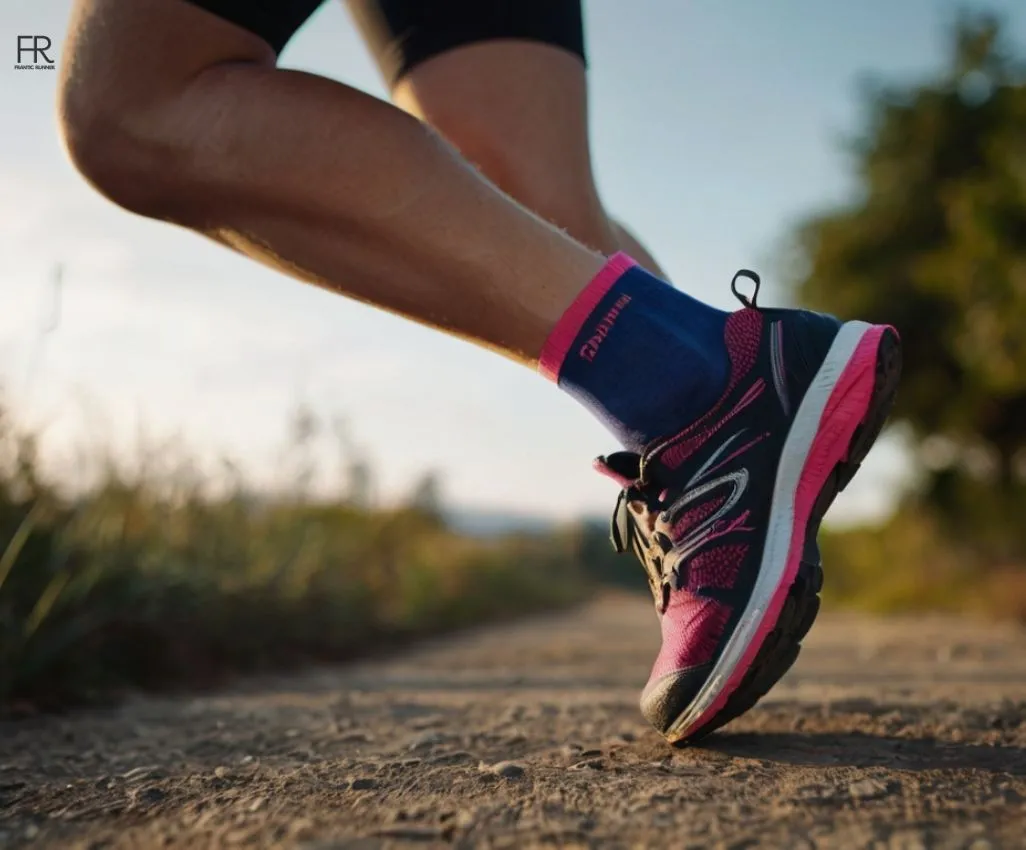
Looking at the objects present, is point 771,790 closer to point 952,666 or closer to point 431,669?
point 952,666

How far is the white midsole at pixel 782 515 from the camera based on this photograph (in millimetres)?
1202

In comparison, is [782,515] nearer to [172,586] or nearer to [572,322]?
[572,322]

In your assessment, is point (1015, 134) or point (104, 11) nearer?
point (104, 11)

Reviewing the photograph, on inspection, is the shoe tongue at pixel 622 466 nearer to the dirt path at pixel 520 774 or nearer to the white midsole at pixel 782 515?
the white midsole at pixel 782 515

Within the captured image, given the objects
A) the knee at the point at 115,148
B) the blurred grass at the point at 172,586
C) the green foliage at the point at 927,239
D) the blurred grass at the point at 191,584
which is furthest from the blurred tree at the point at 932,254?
the knee at the point at 115,148

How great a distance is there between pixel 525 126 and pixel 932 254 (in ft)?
34.0

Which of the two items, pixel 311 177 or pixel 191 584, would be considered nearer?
pixel 311 177

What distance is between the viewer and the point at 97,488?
3.15 meters

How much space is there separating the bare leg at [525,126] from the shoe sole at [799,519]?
47 centimetres

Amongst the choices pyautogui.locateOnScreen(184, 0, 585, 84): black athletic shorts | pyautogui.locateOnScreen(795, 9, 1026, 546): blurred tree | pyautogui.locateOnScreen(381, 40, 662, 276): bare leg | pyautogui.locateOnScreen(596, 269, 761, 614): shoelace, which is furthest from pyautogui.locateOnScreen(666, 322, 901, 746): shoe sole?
pyautogui.locateOnScreen(795, 9, 1026, 546): blurred tree

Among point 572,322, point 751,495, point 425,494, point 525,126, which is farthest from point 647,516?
point 425,494

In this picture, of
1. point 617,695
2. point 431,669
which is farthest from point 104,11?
point 431,669

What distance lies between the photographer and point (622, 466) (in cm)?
132

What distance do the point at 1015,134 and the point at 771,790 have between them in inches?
366
